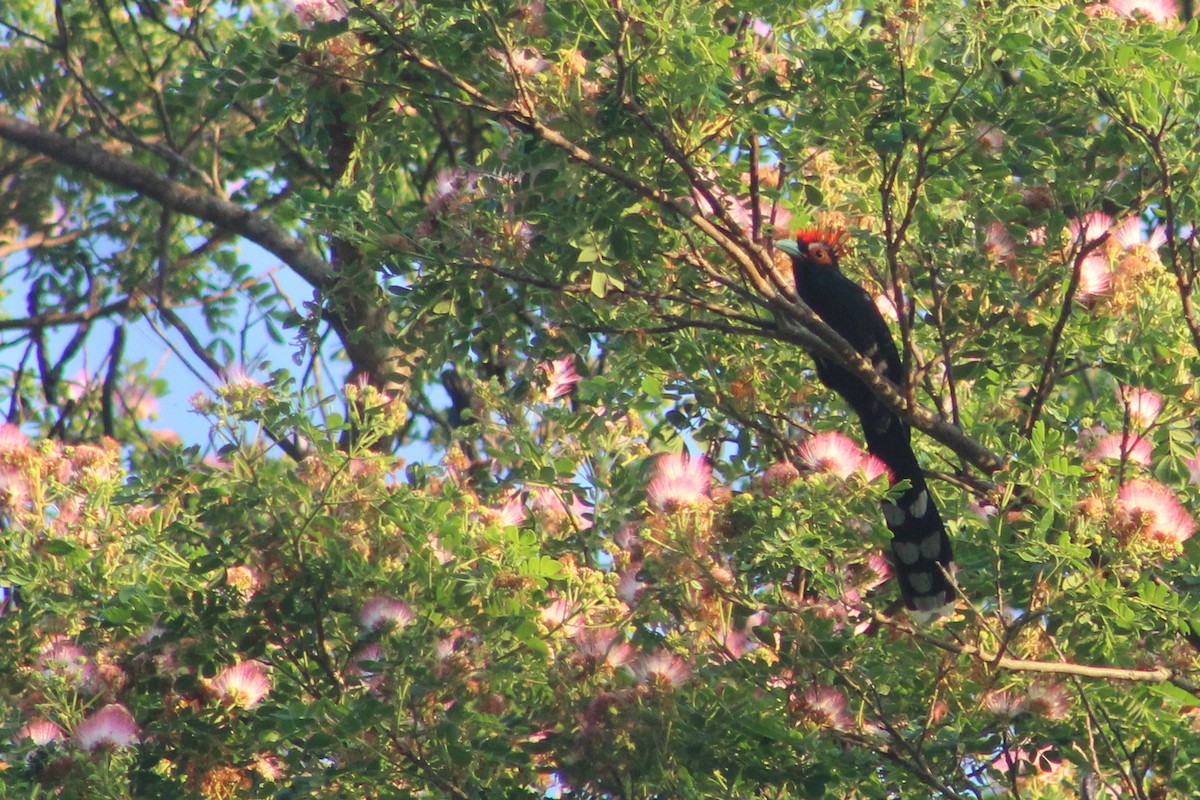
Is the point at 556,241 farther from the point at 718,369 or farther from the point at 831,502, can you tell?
the point at 831,502

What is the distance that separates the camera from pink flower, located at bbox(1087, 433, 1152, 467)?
3889mm

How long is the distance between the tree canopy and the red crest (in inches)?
18.3

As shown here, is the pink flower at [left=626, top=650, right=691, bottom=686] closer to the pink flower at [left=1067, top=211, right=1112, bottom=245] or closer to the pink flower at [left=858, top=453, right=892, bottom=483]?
the pink flower at [left=858, top=453, right=892, bottom=483]

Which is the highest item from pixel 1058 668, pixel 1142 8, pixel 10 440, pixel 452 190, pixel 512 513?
pixel 452 190

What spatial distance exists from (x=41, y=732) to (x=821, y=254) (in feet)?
10.3

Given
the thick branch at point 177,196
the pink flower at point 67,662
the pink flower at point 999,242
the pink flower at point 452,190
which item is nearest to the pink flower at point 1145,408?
the pink flower at point 999,242

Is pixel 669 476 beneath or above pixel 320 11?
beneath

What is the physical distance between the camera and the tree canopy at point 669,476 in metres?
3.54

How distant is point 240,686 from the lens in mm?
3889

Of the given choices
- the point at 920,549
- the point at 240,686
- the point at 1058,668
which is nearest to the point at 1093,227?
the point at 920,549

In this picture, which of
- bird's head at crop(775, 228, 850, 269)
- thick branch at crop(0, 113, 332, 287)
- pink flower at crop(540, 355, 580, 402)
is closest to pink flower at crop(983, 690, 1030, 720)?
pink flower at crop(540, 355, 580, 402)

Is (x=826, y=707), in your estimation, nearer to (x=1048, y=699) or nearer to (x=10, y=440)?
(x=1048, y=699)

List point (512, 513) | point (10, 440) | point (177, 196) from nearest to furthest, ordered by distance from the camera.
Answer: point (10, 440) → point (512, 513) → point (177, 196)

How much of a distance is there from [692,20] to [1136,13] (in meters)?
1.16
